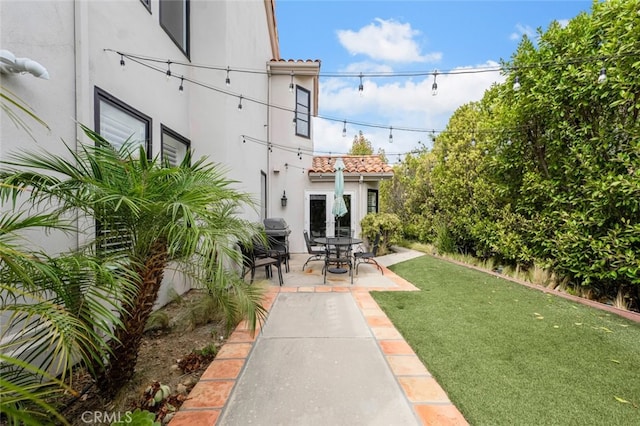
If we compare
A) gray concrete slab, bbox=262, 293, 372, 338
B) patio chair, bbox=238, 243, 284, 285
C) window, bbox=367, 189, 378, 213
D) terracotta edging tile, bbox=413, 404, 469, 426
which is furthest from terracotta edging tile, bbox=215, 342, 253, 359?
window, bbox=367, 189, 378, 213

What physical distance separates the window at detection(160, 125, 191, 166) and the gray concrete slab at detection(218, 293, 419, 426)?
393 cm

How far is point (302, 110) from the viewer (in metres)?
11.0

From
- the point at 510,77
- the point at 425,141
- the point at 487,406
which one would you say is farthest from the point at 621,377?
the point at 425,141

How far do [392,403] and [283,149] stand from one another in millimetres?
9377

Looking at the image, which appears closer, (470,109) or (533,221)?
(533,221)

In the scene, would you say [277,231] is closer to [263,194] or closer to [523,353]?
[263,194]

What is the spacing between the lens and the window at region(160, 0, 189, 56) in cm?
534

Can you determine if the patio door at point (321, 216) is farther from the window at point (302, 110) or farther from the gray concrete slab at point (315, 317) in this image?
the gray concrete slab at point (315, 317)

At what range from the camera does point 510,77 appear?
7.16 metres

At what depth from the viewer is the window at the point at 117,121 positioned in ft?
11.9

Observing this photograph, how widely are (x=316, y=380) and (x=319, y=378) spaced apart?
1.7 inches

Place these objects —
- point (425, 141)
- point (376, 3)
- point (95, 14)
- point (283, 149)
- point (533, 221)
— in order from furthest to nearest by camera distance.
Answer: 1. point (425, 141)
2. point (283, 149)
3. point (376, 3)
4. point (533, 221)
5. point (95, 14)

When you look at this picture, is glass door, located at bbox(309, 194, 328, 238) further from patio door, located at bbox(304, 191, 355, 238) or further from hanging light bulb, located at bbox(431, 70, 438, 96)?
hanging light bulb, located at bbox(431, 70, 438, 96)

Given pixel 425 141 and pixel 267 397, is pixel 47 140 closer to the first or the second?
pixel 267 397
